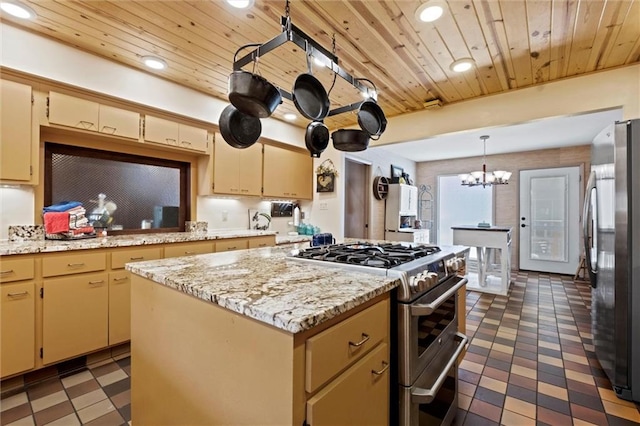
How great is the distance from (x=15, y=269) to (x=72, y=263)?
0.28 m

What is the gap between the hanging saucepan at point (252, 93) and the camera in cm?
121

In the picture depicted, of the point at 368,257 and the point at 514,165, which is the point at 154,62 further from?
the point at 514,165

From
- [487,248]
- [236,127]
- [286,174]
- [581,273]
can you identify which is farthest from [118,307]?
[581,273]

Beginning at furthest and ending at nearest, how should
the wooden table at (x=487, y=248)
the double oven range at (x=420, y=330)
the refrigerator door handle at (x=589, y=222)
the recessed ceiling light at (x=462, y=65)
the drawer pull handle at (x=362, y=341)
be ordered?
the wooden table at (x=487, y=248)
the recessed ceiling light at (x=462, y=65)
the refrigerator door handle at (x=589, y=222)
the double oven range at (x=420, y=330)
the drawer pull handle at (x=362, y=341)

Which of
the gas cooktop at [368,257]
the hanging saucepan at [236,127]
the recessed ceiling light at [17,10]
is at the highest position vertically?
the recessed ceiling light at [17,10]

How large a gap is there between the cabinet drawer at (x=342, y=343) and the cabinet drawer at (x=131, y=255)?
2171mm

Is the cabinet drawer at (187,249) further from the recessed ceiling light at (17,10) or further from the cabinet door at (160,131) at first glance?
the recessed ceiling light at (17,10)

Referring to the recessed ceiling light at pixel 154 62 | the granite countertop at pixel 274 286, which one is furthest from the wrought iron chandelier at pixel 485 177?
the recessed ceiling light at pixel 154 62

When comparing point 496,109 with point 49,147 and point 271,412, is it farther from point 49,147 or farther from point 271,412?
point 49,147

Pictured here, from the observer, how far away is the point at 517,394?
6.17 ft

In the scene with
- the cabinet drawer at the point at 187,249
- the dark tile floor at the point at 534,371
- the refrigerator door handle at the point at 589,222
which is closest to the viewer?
the dark tile floor at the point at 534,371

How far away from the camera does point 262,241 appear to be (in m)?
3.46

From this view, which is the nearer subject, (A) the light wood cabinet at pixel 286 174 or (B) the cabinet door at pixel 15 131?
(B) the cabinet door at pixel 15 131

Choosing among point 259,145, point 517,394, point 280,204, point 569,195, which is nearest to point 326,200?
point 280,204
